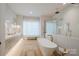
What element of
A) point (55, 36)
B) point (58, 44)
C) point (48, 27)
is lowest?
point (58, 44)

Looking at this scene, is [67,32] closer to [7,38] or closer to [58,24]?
[58,24]

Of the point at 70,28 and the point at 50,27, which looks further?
the point at 50,27

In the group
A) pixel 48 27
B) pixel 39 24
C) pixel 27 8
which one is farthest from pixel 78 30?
pixel 27 8

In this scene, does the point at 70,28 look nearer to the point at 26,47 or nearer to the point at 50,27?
the point at 50,27

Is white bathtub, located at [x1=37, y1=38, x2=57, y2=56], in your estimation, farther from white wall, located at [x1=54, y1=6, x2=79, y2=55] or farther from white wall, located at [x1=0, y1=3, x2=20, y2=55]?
white wall, located at [x1=0, y1=3, x2=20, y2=55]

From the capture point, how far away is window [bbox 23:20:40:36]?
2195 millimetres

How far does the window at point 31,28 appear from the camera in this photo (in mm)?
2195

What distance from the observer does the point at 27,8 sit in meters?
2.02

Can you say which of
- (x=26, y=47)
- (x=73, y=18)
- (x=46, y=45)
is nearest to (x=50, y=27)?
(x=46, y=45)

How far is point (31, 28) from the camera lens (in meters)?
2.20

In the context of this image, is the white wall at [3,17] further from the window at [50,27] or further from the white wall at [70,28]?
the white wall at [70,28]

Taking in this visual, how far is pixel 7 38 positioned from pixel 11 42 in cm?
13

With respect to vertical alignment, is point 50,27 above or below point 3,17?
below

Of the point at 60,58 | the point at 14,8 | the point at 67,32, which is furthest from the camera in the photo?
the point at 67,32
